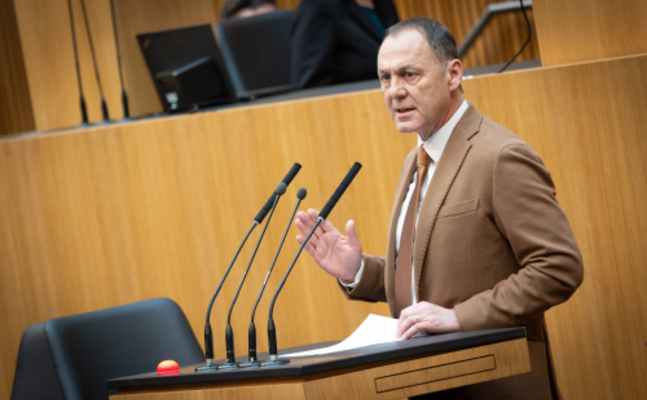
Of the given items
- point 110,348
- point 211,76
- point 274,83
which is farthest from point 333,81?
point 110,348

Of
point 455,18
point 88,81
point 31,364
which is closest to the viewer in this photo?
point 31,364

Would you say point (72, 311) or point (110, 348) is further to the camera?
point (72, 311)

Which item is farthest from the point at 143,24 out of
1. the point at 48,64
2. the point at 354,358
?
the point at 354,358

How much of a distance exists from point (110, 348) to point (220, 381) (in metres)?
1.19

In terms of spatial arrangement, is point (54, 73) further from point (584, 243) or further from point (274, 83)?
point (584, 243)

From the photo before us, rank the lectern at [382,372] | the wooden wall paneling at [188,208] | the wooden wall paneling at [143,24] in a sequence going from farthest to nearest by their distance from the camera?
1. the wooden wall paneling at [143,24]
2. the wooden wall paneling at [188,208]
3. the lectern at [382,372]

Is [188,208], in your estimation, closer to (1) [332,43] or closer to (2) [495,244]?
(1) [332,43]

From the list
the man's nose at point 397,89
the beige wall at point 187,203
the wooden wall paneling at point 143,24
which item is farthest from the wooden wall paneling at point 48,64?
the man's nose at point 397,89

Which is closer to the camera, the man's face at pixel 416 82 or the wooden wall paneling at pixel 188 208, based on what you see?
the man's face at pixel 416 82

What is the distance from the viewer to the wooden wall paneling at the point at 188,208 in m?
3.72

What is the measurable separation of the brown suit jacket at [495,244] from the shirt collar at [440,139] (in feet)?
0.12

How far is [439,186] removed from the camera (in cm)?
241

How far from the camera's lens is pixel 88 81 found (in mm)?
5137

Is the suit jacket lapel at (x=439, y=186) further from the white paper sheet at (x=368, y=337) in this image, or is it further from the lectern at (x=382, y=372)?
the lectern at (x=382, y=372)
